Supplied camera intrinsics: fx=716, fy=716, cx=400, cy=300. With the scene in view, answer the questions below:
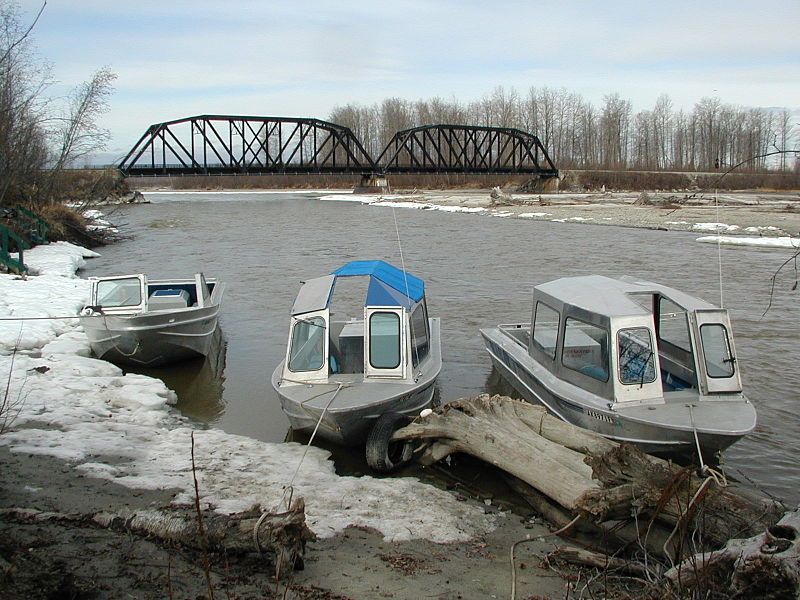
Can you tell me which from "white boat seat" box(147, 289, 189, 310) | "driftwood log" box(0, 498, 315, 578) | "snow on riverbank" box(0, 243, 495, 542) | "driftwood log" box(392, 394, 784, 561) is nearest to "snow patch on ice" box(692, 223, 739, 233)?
"white boat seat" box(147, 289, 189, 310)

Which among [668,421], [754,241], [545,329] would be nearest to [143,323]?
[545,329]

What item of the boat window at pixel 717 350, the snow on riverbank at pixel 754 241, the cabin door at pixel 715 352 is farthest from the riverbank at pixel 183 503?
the snow on riverbank at pixel 754 241

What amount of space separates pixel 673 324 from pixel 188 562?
796cm

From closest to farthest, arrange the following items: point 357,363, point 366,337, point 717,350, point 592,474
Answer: point 592,474 → point 717,350 → point 366,337 → point 357,363

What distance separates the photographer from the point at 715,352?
9859mm

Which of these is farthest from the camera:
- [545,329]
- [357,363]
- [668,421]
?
[545,329]

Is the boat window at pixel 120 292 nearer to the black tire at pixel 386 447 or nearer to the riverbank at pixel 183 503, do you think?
the riverbank at pixel 183 503

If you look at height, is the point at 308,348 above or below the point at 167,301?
below

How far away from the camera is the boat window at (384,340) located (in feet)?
35.0

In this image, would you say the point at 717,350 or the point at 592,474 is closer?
the point at 592,474

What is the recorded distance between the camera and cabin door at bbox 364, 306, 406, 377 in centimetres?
1061

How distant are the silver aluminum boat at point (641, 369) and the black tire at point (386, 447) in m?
2.38

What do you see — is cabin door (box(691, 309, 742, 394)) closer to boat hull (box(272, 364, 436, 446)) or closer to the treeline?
boat hull (box(272, 364, 436, 446))

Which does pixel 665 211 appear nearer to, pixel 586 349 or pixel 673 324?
pixel 673 324
